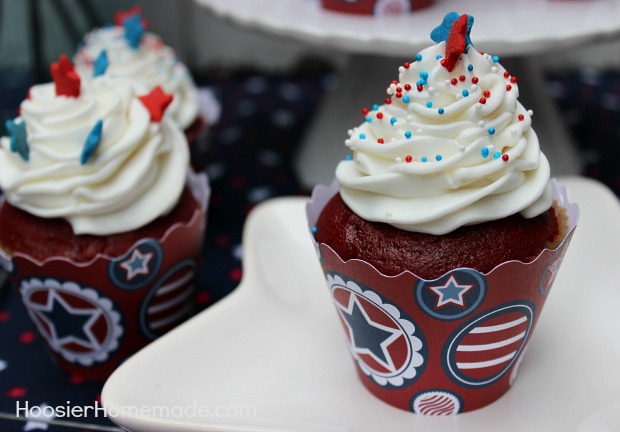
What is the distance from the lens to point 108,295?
124 centimetres

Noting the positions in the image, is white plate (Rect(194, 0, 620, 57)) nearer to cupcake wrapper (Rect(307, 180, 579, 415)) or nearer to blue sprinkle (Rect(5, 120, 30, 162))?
cupcake wrapper (Rect(307, 180, 579, 415))

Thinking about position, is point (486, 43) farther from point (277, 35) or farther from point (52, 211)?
point (52, 211)

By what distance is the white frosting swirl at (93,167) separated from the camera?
1212mm

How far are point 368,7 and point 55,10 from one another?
4.04 feet

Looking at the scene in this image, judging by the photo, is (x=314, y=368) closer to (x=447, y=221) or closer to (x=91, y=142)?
Result: (x=447, y=221)

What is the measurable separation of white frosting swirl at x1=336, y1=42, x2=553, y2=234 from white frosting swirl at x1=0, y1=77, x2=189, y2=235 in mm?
416

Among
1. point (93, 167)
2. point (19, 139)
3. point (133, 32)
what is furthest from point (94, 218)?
point (133, 32)

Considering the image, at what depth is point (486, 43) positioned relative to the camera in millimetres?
1389

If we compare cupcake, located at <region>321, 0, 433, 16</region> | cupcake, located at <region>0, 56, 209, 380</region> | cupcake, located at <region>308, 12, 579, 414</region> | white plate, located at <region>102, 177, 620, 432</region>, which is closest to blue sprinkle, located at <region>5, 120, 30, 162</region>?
cupcake, located at <region>0, 56, 209, 380</region>

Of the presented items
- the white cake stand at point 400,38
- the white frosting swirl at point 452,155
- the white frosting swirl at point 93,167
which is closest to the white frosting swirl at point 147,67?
the white cake stand at point 400,38

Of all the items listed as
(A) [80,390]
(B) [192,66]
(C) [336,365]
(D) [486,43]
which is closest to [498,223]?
(C) [336,365]

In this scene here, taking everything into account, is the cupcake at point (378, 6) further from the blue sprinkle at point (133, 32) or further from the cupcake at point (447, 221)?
the cupcake at point (447, 221)

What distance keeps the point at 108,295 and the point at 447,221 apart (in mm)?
605

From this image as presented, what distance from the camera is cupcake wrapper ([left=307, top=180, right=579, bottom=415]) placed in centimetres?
95
